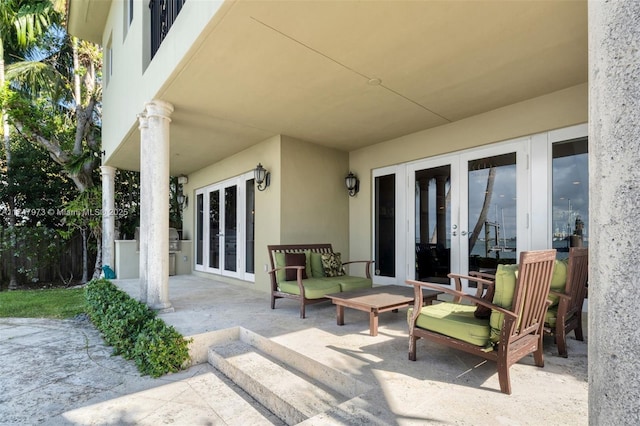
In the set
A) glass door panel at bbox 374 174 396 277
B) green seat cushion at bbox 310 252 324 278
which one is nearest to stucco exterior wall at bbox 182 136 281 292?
green seat cushion at bbox 310 252 324 278

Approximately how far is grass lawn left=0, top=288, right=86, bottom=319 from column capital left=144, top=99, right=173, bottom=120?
3.47 m

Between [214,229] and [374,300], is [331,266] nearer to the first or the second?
[374,300]

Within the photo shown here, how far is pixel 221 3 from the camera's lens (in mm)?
2631

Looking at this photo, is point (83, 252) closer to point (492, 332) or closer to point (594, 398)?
point (492, 332)

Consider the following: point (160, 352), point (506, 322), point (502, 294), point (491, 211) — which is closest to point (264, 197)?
point (160, 352)

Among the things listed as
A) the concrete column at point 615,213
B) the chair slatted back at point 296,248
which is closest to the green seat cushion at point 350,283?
the chair slatted back at point 296,248

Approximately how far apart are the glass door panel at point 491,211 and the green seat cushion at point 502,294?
2558 mm

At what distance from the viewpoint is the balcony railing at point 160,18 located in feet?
14.8

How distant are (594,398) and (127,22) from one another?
323 inches

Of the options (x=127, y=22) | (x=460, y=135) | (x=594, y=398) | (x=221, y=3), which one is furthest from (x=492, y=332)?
(x=127, y=22)

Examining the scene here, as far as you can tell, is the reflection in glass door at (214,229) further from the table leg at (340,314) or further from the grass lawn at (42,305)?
the table leg at (340,314)

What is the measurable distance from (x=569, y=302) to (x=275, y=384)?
2.44 m

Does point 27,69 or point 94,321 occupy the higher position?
point 27,69

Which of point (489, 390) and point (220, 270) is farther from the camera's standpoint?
point (220, 270)
